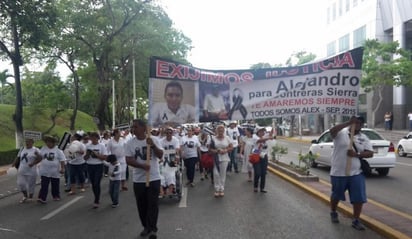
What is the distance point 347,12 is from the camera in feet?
176

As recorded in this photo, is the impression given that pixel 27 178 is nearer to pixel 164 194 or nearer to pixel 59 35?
pixel 164 194

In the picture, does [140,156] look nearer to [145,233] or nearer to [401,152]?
[145,233]

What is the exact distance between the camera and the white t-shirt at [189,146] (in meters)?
13.5

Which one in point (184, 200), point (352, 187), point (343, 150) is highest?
point (343, 150)

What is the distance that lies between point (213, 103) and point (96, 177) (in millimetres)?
3310

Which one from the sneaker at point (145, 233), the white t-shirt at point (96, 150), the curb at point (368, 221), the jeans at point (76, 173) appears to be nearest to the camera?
the curb at point (368, 221)

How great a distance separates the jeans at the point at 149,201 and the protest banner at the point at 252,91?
128cm

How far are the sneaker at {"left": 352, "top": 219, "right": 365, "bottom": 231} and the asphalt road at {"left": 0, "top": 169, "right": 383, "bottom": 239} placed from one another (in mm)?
82

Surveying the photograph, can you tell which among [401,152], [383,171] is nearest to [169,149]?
[383,171]

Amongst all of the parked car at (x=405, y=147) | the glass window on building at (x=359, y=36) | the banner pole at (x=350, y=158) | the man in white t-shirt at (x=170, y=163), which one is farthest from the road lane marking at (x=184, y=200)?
the glass window on building at (x=359, y=36)

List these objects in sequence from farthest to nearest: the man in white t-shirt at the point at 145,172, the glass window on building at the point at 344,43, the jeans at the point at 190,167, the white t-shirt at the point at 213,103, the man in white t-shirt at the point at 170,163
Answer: the glass window on building at the point at 344,43, the jeans at the point at 190,167, the man in white t-shirt at the point at 170,163, the white t-shirt at the point at 213,103, the man in white t-shirt at the point at 145,172

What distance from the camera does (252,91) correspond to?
8.77 metres

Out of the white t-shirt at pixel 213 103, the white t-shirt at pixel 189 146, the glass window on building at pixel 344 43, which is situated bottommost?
the white t-shirt at pixel 189 146

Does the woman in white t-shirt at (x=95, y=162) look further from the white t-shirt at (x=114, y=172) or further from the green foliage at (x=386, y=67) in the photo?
the green foliage at (x=386, y=67)
